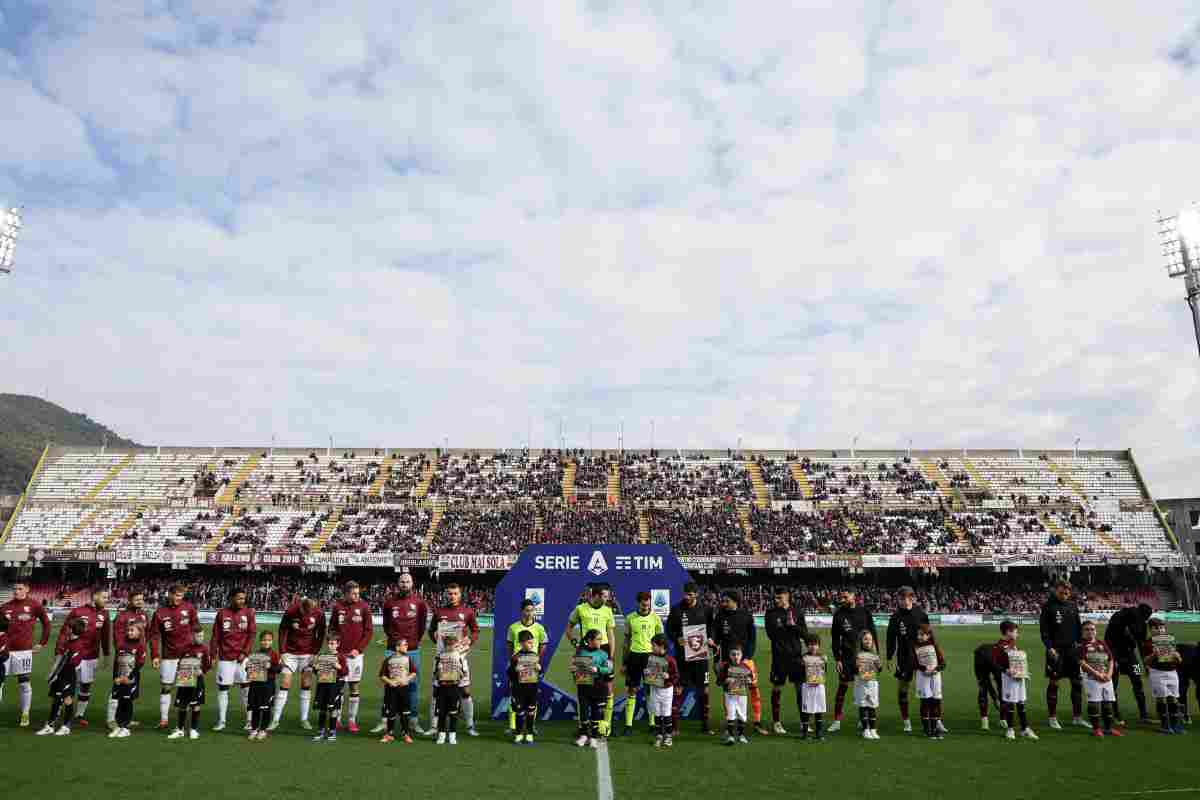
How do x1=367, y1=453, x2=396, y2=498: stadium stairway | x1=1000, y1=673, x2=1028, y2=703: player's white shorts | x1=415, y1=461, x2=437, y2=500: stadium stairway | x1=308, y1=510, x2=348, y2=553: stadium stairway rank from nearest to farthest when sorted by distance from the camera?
x1=1000, y1=673, x2=1028, y2=703: player's white shorts
x1=308, y1=510, x2=348, y2=553: stadium stairway
x1=415, y1=461, x2=437, y2=500: stadium stairway
x1=367, y1=453, x2=396, y2=498: stadium stairway

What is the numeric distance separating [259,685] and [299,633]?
1.03 meters

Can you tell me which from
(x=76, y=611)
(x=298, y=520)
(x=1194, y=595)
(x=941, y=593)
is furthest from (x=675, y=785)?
(x=1194, y=595)

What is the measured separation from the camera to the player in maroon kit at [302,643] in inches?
465

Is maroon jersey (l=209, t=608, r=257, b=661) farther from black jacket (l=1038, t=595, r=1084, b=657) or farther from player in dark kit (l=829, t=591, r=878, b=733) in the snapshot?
black jacket (l=1038, t=595, r=1084, b=657)

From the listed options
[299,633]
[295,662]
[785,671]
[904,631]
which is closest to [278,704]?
[295,662]

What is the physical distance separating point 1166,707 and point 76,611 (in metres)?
17.0

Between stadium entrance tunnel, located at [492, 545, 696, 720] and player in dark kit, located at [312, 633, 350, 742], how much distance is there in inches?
106

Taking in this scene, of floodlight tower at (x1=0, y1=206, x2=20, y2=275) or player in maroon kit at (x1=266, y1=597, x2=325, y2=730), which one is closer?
player in maroon kit at (x1=266, y1=597, x2=325, y2=730)

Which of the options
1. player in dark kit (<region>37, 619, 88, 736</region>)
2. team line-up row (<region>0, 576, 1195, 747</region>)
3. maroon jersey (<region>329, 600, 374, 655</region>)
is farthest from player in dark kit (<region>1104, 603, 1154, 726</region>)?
player in dark kit (<region>37, 619, 88, 736</region>)

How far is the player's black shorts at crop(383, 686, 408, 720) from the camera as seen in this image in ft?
36.8

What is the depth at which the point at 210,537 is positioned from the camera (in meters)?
49.6

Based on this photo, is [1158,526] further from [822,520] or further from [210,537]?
[210,537]

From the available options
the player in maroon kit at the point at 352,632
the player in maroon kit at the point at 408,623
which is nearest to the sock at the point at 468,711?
the player in maroon kit at the point at 408,623

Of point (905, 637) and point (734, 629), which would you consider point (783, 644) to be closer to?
point (734, 629)
